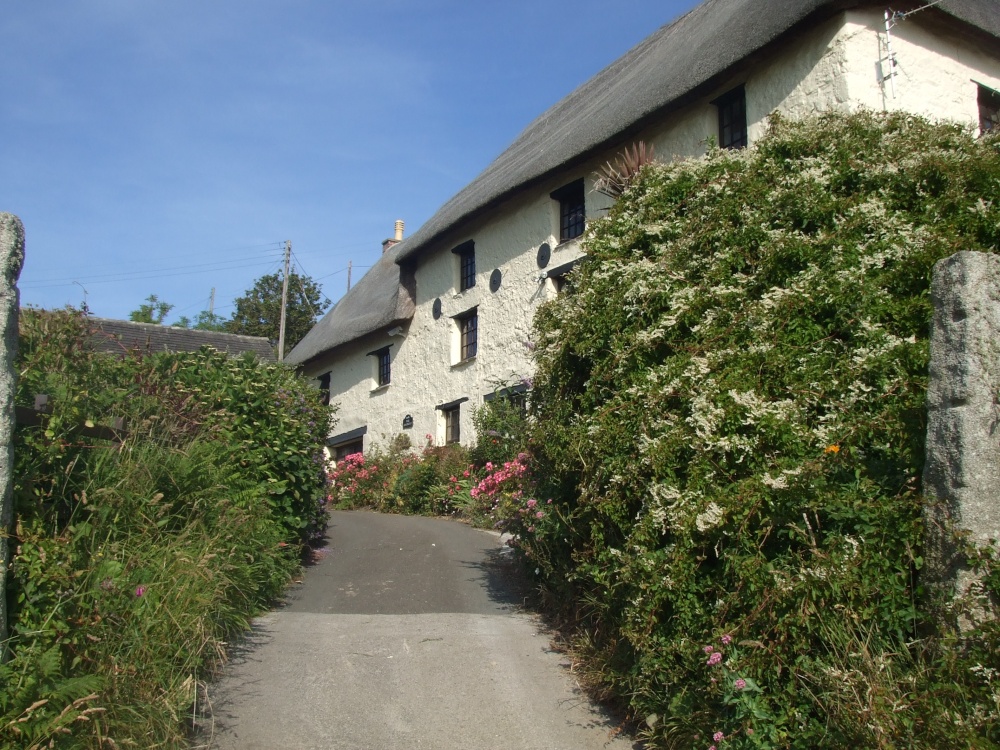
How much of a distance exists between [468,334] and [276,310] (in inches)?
944

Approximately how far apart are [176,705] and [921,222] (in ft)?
17.0

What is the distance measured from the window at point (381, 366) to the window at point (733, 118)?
37.0ft

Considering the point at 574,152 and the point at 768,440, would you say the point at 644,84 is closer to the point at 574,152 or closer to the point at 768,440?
the point at 574,152

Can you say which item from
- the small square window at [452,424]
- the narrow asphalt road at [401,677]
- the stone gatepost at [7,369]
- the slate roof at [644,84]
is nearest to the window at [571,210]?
the slate roof at [644,84]

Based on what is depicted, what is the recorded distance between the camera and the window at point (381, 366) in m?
21.7

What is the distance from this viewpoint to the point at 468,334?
18688 mm

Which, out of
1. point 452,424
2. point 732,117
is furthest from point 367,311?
point 732,117

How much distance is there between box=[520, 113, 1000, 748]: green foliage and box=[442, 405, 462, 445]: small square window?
11.1 metres

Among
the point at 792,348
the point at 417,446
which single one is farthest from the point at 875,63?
the point at 417,446

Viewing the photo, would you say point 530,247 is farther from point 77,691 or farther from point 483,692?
point 77,691

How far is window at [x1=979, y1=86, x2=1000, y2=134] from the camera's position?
11.7m

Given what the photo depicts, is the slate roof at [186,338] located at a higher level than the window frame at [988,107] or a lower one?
lower

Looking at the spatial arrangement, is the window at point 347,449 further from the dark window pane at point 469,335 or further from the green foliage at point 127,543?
the green foliage at point 127,543

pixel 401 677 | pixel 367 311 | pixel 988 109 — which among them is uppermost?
pixel 988 109
